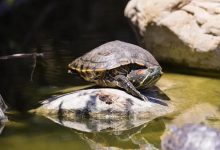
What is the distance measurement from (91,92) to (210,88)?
164cm

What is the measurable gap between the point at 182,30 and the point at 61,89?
1.91 meters

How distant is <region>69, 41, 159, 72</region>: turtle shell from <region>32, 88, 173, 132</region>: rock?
307 mm

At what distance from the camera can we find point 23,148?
505cm

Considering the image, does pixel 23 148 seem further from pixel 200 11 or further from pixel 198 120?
pixel 200 11

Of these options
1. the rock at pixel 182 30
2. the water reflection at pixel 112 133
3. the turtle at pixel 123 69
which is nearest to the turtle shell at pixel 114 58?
the turtle at pixel 123 69

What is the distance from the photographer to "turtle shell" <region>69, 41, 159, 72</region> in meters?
6.38

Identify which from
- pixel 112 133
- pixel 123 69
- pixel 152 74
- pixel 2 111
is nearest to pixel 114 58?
pixel 123 69

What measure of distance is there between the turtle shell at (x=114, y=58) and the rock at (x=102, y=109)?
307 millimetres

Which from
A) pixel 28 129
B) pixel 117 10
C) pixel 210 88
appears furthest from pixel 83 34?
pixel 28 129

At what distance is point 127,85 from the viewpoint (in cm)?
629

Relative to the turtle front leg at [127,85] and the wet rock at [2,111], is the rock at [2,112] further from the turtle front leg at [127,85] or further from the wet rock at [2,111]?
the turtle front leg at [127,85]

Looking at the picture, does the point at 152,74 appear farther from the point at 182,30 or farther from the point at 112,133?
the point at 182,30

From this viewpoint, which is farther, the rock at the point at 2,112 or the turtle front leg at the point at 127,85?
the turtle front leg at the point at 127,85

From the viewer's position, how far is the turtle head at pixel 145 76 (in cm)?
629
